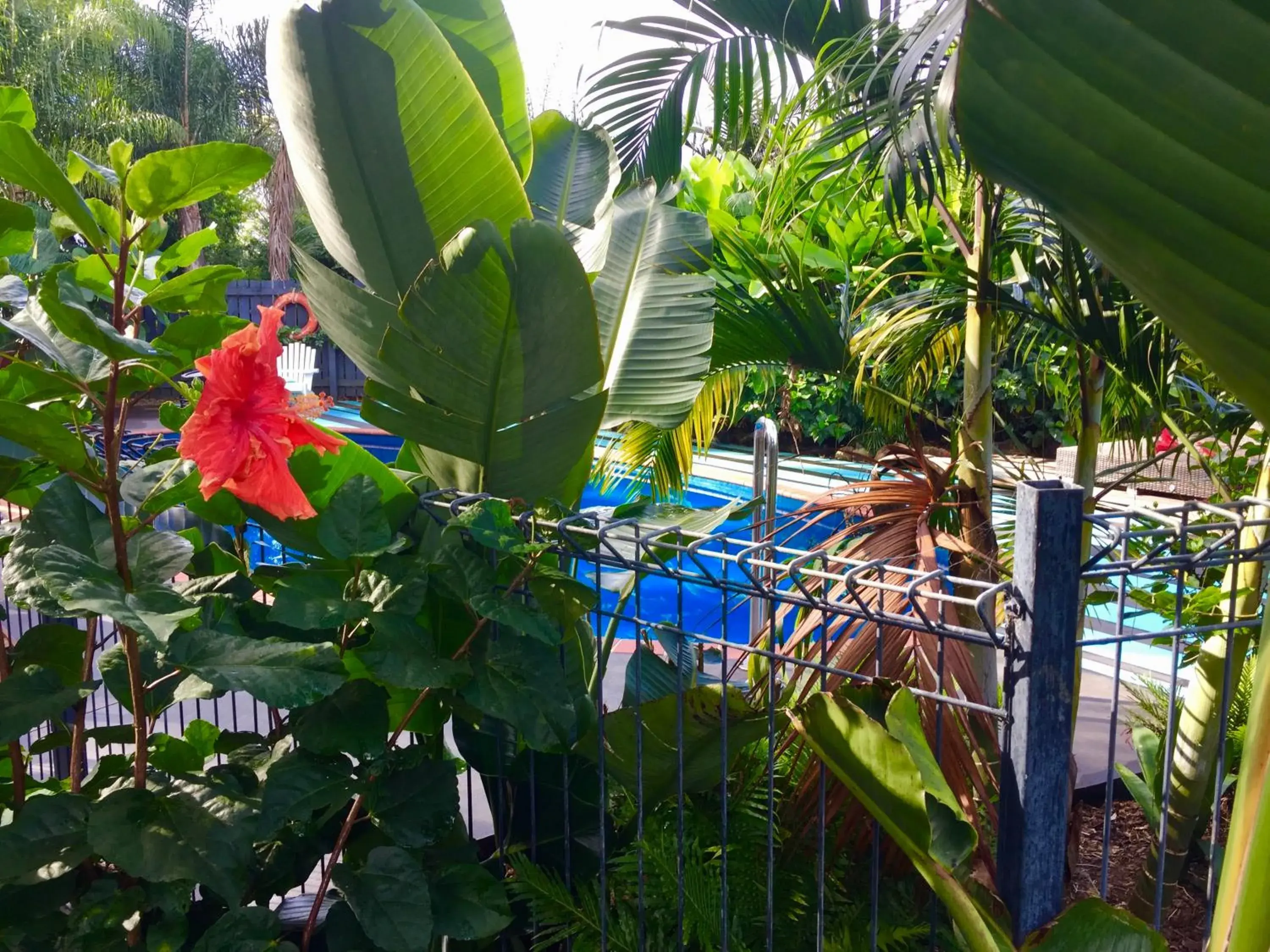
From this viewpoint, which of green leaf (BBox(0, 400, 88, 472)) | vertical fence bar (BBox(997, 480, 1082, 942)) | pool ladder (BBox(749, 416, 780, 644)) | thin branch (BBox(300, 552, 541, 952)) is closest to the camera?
vertical fence bar (BBox(997, 480, 1082, 942))

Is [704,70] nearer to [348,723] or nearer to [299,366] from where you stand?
[348,723]

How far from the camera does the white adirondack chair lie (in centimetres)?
1455

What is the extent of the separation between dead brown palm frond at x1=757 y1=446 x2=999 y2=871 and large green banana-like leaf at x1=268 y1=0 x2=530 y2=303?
78 cm

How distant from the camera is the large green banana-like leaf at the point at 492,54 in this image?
5.46 feet

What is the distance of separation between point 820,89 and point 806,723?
6.03 ft

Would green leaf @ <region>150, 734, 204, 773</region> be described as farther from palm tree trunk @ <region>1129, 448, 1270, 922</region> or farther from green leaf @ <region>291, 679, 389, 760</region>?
palm tree trunk @ <region>1129, 448, 1270, 922</region>

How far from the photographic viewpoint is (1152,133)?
281mm

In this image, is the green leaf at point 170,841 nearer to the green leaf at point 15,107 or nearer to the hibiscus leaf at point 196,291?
the hibiscus leaf at point 196,291

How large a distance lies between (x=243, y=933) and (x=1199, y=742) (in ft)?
5.82

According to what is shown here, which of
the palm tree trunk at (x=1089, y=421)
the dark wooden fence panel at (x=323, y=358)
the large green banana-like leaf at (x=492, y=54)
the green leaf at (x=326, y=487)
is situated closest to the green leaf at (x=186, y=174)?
the green leaf at (x=326, y=487)

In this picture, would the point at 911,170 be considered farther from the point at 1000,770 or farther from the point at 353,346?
the point at 1000,770

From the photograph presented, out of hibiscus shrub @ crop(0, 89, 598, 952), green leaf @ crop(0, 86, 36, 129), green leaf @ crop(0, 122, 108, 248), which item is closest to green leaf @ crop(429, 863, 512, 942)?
hibiscus shrub @ crop(0, 89, 598, 952)

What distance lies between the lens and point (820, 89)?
7.54 feet

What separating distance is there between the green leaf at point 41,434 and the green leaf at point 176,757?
413mm
